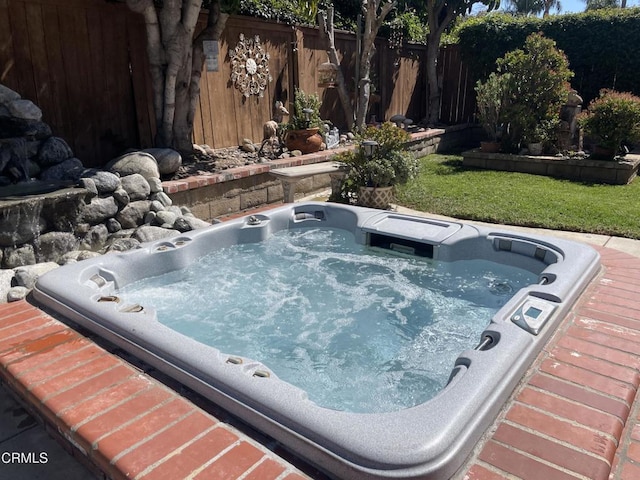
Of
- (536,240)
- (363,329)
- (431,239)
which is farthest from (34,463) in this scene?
(536,240)

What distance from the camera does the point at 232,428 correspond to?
1683 mm

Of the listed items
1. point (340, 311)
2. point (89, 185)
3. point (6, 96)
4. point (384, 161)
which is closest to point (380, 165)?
point (384, 161)

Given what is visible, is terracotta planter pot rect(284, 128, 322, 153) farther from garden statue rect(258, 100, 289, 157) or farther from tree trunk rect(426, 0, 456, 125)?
tree trunk rect(426, 0, 456, 125)

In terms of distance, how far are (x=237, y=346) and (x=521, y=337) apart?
1610mm

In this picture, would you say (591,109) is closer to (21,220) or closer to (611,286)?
(611,286)

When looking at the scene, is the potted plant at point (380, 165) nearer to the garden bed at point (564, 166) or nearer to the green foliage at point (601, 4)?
the garden bed at point (564, 166)

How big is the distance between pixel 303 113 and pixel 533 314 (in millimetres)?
5450

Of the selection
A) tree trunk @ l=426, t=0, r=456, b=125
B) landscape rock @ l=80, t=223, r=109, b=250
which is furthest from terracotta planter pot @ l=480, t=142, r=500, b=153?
landscape rock @ l=80, t=223, r=109, b=250

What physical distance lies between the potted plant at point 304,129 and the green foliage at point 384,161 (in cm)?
162

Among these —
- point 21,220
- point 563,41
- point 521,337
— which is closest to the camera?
point 521,337

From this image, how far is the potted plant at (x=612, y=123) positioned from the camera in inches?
267

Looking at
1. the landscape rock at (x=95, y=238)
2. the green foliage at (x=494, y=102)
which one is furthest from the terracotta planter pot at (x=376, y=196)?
the green foliage at (x=494, y=102)

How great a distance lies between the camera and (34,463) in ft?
6.07

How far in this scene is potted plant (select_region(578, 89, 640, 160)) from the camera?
6.77 meters
